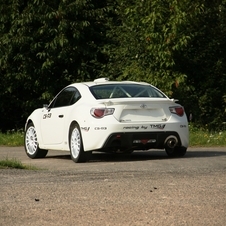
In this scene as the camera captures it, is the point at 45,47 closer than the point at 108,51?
Yes

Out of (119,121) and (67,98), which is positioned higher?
(67,98)

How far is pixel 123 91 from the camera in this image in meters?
16.9

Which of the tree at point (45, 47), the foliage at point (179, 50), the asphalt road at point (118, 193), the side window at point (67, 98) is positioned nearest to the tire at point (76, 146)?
the asphalt road at point (118, 193)

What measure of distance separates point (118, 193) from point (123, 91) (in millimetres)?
5626

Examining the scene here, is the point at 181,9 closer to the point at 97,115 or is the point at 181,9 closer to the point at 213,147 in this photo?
the point at 213,147

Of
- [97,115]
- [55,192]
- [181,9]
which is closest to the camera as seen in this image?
[55,192]

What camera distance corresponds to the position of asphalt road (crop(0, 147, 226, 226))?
953 centimetres

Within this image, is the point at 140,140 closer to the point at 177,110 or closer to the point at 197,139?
the point at 177,110

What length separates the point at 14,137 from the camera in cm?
2484

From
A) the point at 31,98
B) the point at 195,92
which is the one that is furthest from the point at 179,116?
the point at 31,98

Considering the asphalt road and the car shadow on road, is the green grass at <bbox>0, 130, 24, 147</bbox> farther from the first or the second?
the asphalt road

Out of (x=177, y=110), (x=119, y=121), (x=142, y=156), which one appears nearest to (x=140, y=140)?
(x=119, y=121)

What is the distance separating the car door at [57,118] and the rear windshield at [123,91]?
1.79ft

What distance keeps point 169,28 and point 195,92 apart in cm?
293
